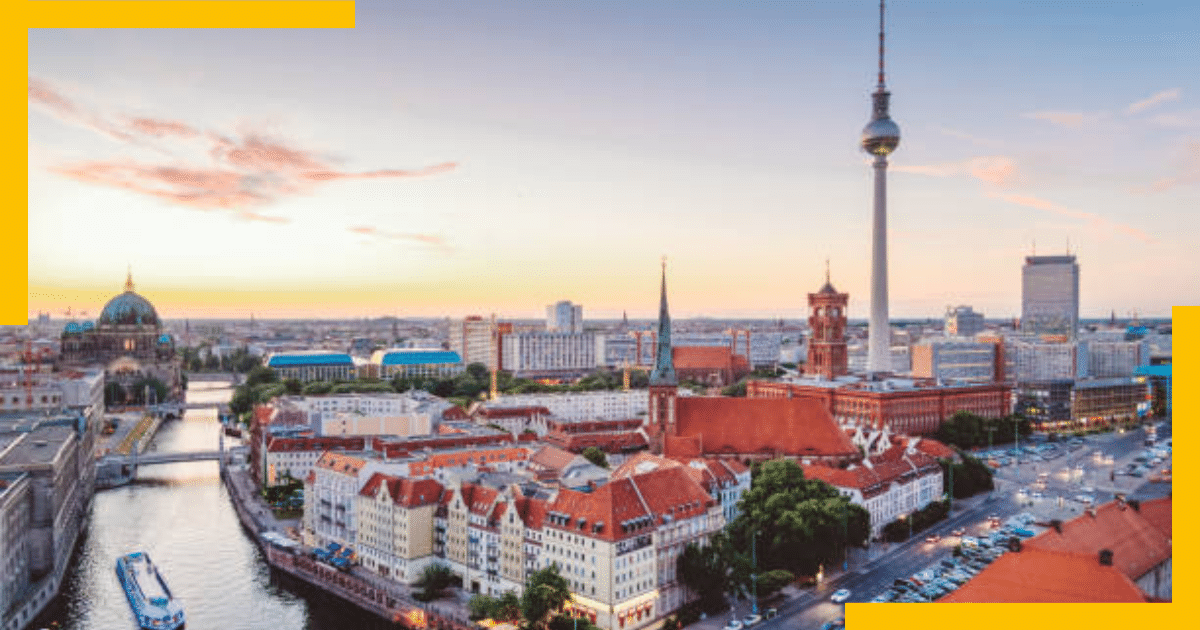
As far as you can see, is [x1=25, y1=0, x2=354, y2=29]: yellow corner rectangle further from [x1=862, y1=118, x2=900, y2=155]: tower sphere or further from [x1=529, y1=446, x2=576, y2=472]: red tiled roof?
[x1=862, y1=118, x2=900, y2=155]: tower sphere

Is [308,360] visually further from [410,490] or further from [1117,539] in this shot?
[1117,539]

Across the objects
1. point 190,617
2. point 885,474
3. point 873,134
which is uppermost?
point 873,134

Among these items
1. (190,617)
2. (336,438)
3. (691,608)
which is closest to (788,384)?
(336,438)

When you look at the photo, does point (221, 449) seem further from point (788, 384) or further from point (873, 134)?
point (873, 134)

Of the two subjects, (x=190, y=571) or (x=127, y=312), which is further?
(x=127, y=312)

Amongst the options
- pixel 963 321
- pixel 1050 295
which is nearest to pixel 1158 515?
pixel 1050 295

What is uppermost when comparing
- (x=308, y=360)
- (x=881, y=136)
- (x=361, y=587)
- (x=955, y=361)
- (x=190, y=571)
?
(x=881, y=136)

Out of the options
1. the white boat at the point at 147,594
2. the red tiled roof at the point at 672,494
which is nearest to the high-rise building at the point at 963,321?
the red tiled roof at the point at 672,494

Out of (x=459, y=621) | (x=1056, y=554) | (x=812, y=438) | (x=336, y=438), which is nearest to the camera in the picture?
(x=1056, y=554)
